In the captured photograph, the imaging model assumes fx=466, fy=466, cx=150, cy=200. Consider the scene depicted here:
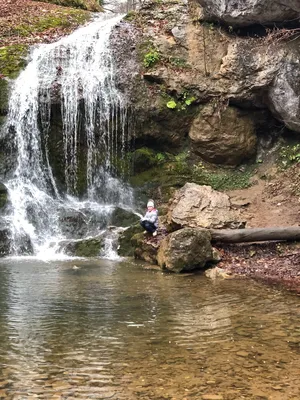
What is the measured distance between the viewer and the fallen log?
35.4 feet

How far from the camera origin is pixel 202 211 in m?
12.6

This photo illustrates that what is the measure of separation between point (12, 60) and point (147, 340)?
45.9ft

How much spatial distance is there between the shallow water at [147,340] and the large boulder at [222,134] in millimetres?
8081

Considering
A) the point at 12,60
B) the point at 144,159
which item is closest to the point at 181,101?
the point at 144,159

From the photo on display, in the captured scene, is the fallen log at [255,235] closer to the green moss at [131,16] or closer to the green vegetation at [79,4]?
the green moss at [131,16]

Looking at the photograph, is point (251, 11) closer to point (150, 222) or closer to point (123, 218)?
point (123, 218)

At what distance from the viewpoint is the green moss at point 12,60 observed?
1630 cm

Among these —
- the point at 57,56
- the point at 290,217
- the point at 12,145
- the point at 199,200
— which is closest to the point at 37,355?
the point at 199,200

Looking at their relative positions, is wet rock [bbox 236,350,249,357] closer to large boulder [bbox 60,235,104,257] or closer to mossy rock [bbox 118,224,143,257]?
mossy rock [bbox 118,224,143,257]

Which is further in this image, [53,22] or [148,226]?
[53,22]

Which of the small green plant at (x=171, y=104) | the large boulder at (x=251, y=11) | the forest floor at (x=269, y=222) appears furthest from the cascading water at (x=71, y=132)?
the large boulder at (x=251, y=11)

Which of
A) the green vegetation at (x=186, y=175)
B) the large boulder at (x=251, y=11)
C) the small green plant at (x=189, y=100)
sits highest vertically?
the large boulder at (x=251, y=11)

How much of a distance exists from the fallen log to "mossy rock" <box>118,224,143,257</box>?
2.37m

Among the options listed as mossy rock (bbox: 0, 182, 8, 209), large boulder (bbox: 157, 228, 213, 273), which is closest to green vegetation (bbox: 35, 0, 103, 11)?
mossy rock (bbox: 0, 182, 8, 209)
